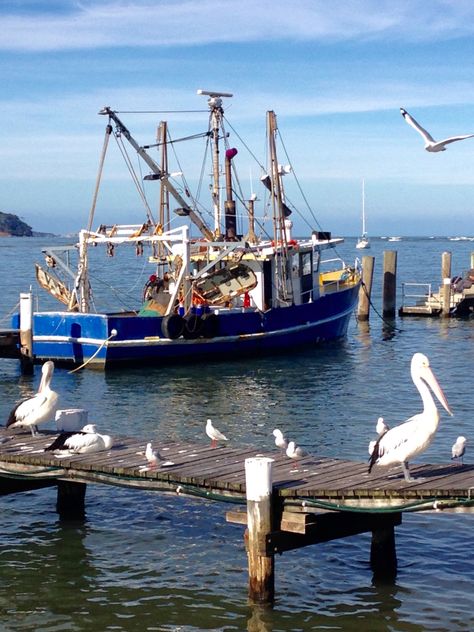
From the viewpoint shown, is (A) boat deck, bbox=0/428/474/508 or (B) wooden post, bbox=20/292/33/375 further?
(B) wooden post, bbox=20/292/33/375

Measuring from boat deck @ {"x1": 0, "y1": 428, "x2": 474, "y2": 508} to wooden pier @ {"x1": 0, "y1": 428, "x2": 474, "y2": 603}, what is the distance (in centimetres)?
1

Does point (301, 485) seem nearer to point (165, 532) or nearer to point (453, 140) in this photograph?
point (165, 532)

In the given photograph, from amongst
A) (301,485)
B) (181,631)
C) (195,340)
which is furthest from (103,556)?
(195,340)

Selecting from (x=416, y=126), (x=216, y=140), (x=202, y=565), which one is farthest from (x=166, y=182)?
(x=202, y=565)

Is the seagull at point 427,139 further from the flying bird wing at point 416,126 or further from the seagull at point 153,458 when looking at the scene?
the seagull at point 153,458

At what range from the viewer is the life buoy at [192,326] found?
31.9 m

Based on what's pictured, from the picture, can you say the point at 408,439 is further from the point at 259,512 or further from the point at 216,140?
the point at 216,140

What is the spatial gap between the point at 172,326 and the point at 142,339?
944 mm

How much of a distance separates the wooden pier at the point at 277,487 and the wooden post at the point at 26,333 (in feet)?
51.3

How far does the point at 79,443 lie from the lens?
14172mm

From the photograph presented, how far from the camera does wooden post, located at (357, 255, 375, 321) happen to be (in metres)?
45.9

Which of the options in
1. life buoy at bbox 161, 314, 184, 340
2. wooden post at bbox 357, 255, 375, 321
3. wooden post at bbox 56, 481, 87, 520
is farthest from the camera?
wooden post at bbox 357, 255, 375, 321

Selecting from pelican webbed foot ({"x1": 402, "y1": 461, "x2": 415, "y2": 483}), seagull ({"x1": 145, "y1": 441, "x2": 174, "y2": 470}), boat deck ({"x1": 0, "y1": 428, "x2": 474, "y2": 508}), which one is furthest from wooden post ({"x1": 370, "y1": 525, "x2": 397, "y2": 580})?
seagull ({"x1": 145, "y1": 441, "x2": 174, "y2": 470})

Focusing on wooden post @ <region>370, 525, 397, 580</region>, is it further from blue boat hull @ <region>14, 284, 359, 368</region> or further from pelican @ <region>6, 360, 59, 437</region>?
blue boat hull @ <region>14, 284, 359, 368</region>
